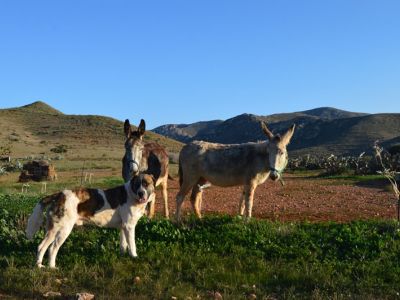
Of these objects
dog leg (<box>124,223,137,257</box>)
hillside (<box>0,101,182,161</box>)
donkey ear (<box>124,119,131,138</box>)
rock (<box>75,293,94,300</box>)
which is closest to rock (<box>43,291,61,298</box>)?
rock (<box>75,293,94,300</box>)

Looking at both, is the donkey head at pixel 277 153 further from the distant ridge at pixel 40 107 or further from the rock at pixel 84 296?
the distant ridge at pixel 40 107

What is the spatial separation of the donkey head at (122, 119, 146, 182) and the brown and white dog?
6.87ft

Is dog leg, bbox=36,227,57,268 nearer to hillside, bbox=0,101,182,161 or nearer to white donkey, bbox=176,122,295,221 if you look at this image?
white donkey, bbox=176,122,295,221

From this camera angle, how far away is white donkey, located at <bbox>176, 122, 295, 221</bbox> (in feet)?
36.3

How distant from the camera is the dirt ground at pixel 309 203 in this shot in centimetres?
1393

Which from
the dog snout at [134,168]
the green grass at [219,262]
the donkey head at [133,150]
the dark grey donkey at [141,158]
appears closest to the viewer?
the green grass at [219,262]

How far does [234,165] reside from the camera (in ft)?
38.9

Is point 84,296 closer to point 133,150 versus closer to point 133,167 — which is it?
point 133,167

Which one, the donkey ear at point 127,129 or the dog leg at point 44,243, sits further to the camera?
the donkey ear at point 127,129

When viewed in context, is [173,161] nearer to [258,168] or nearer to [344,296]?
[258,168]

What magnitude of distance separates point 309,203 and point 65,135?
7658 cm

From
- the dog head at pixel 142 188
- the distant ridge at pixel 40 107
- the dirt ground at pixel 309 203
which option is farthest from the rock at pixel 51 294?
the distant ridge at pixel 40 107

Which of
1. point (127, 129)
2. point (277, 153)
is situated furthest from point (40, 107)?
point (277, 153)

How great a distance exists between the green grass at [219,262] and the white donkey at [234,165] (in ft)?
4.52
